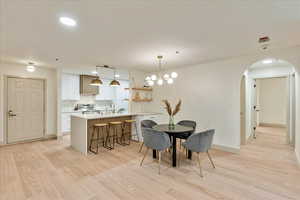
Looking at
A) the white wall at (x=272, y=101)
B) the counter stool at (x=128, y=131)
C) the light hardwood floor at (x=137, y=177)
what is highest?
the white wall at (x=272, y=101)

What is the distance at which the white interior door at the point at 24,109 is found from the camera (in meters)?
4.77

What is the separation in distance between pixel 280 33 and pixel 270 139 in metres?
4.10

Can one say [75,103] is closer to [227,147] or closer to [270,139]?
[227,147]

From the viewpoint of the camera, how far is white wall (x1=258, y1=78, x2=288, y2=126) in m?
7.24

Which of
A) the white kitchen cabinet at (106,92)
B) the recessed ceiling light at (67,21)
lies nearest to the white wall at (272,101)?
the white kitchen cabinet at (106,92)

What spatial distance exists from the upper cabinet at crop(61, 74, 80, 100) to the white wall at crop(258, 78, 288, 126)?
845cm

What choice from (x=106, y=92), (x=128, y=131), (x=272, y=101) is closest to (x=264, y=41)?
(x=128, y=131)

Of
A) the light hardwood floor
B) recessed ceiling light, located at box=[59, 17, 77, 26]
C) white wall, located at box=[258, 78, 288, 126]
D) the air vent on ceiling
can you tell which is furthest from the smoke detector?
white wall, located at box=[258, 78, 288, 126]

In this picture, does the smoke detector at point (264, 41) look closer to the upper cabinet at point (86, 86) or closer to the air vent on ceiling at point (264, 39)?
the air vent on ceiling at point (264, 39)

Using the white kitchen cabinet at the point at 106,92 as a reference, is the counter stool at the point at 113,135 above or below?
below

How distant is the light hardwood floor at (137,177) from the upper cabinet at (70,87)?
8.68 feet

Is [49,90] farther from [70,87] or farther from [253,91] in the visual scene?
[253,91]

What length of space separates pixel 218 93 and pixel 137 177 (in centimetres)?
305

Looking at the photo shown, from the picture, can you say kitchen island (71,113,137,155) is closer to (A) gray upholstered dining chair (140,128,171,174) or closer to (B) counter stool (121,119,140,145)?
(B) counter stool (121,119,140,145)
